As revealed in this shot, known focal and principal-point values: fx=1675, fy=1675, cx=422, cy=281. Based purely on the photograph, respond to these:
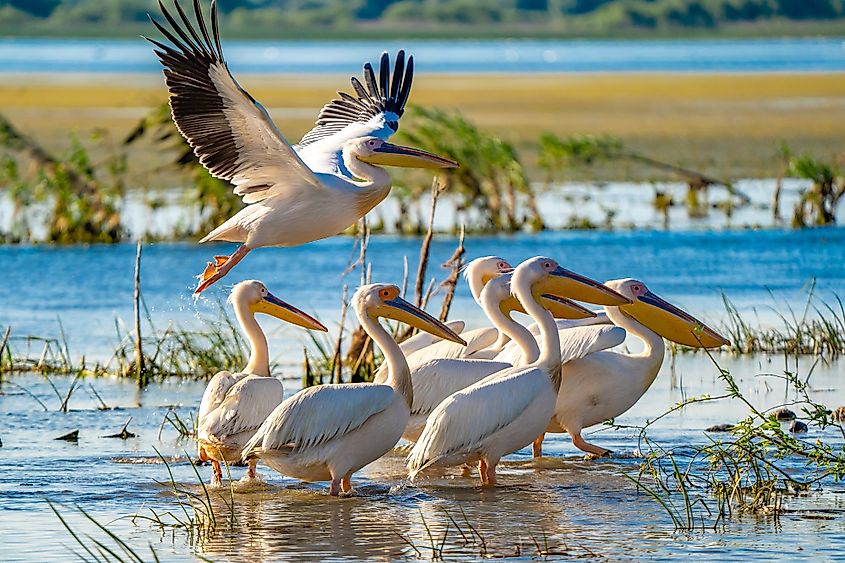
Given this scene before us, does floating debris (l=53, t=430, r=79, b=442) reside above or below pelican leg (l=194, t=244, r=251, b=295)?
below

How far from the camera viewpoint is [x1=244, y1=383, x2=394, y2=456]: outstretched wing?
645 cm

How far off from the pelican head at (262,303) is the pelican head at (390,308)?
19.1 inches

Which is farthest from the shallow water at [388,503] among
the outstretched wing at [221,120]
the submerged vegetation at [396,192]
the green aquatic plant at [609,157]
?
the green aquatic plant at [609,157]

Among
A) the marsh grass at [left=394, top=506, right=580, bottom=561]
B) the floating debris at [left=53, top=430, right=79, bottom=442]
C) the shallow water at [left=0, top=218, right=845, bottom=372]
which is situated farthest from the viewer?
the shallow water at [left=0, top=218, right=845, bottom=372]

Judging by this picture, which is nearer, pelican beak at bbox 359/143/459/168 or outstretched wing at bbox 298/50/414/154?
pelican beak at bbox 359/143/459/168

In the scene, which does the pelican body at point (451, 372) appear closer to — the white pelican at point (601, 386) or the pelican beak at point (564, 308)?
the white pelican at point (601, 386)

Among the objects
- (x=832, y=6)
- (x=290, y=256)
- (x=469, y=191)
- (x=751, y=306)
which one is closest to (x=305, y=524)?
(x=751, y=306)

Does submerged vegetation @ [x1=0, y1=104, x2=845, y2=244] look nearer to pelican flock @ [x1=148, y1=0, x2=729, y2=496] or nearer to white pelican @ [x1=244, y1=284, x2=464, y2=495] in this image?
pelican flock @ [x1=148, y1=0, x2=729, y2=496]

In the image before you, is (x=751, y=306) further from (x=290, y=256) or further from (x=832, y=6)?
(x=832, y=6)

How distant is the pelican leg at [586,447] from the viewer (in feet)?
24.1

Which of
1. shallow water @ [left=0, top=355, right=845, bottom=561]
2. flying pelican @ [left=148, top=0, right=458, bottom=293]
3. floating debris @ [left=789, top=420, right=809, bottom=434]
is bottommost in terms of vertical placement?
shallow water @ [left=0, top=355, right=845, bottom=561]

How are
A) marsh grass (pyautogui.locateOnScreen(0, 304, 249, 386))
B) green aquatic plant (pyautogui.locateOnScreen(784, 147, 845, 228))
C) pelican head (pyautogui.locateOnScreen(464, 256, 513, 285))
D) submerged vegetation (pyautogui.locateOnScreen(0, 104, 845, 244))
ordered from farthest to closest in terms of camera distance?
green aquatic plant (pyautogui.locateOnScreen(784, 147, 845, 228)) < submerged vegetation (pyautogui.locateOnScreen(0, 104, 845, 244)) < marsh grass (pyautogui.locateOnScreen(0, 304, 249, 386)) < pelican head (pyautogui.locateOnScreen(464, 256, 513, 285))

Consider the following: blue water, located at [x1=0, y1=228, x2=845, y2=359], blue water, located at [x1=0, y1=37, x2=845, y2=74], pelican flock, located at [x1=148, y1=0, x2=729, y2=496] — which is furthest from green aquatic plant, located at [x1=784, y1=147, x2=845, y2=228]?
blue water, located at [x1=0, y1=37, x2=845, y2=74]

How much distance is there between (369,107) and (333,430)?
8.68ft
